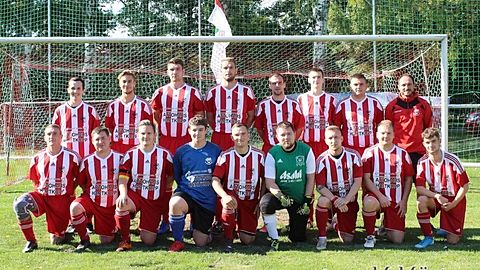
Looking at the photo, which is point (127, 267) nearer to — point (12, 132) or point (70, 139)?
point (70, 139)

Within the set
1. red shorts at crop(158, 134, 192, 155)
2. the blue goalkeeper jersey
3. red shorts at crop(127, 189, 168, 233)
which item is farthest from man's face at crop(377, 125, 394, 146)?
red shorts at crop(127, 189, 168, 233)

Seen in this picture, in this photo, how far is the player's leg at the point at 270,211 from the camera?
4598 mm

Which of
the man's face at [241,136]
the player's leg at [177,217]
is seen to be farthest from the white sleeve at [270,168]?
the player's leg at [177,217]

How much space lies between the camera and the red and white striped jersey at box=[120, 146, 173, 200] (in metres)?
4.79

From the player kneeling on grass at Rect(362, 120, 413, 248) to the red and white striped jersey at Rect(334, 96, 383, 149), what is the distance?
0.48 metres

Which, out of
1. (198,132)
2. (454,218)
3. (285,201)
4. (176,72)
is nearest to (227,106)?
(176,72)

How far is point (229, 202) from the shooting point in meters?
4.50

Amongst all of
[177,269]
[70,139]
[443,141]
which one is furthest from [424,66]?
[177,269]

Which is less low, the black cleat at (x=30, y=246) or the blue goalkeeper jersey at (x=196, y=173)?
the blue goalkeeper jersey at (x=196, y=173)

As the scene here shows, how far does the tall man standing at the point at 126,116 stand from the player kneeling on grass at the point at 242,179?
3.47 ft

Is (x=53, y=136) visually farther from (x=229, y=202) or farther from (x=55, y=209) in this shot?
(x=229, y=202)

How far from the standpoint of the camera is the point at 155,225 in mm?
4816

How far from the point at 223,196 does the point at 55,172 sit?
55.7 inches

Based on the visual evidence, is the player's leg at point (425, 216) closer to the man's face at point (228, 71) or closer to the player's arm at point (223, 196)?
the player's arm at point (223, 196)
